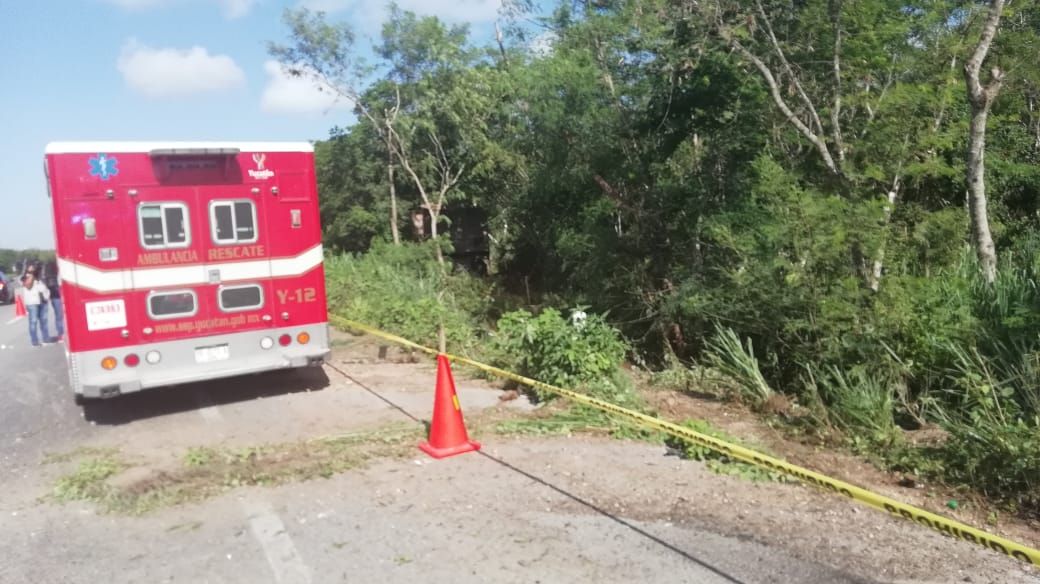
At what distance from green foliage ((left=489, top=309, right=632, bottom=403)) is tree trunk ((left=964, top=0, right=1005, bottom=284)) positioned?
3900 mm

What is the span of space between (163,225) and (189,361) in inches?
58.0

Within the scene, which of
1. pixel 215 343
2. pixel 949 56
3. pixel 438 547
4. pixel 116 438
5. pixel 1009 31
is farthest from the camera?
pixel 1009 31

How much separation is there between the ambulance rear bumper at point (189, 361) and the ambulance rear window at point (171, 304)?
308 mm

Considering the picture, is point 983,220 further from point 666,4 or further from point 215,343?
point 215,343

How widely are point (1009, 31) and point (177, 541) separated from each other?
13.4 meters

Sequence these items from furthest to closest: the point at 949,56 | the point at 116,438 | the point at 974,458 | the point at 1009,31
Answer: the point at 1009,31 < the point at 949,56 < the point at 116,438 < the point at 974,458

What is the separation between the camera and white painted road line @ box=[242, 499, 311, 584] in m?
4.36

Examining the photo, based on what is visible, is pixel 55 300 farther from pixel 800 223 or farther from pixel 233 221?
pixel 800 223

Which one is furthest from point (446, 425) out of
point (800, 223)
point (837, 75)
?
point (837, 75)

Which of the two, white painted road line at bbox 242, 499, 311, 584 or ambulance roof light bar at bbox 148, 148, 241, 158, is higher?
ambulance roof light bar at bbox 148, 148, 241, 158

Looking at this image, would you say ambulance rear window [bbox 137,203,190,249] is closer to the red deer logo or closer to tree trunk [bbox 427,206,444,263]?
the red deer logo

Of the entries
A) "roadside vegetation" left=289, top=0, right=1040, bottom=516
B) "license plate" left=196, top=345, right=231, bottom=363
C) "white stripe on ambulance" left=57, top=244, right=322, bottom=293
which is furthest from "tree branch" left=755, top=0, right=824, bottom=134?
"license plate" left=196, top=345, right=231, bottom=363

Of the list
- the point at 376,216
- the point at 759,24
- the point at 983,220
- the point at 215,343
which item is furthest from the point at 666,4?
the point at 376,216

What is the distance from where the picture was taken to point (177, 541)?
16.0 feet
